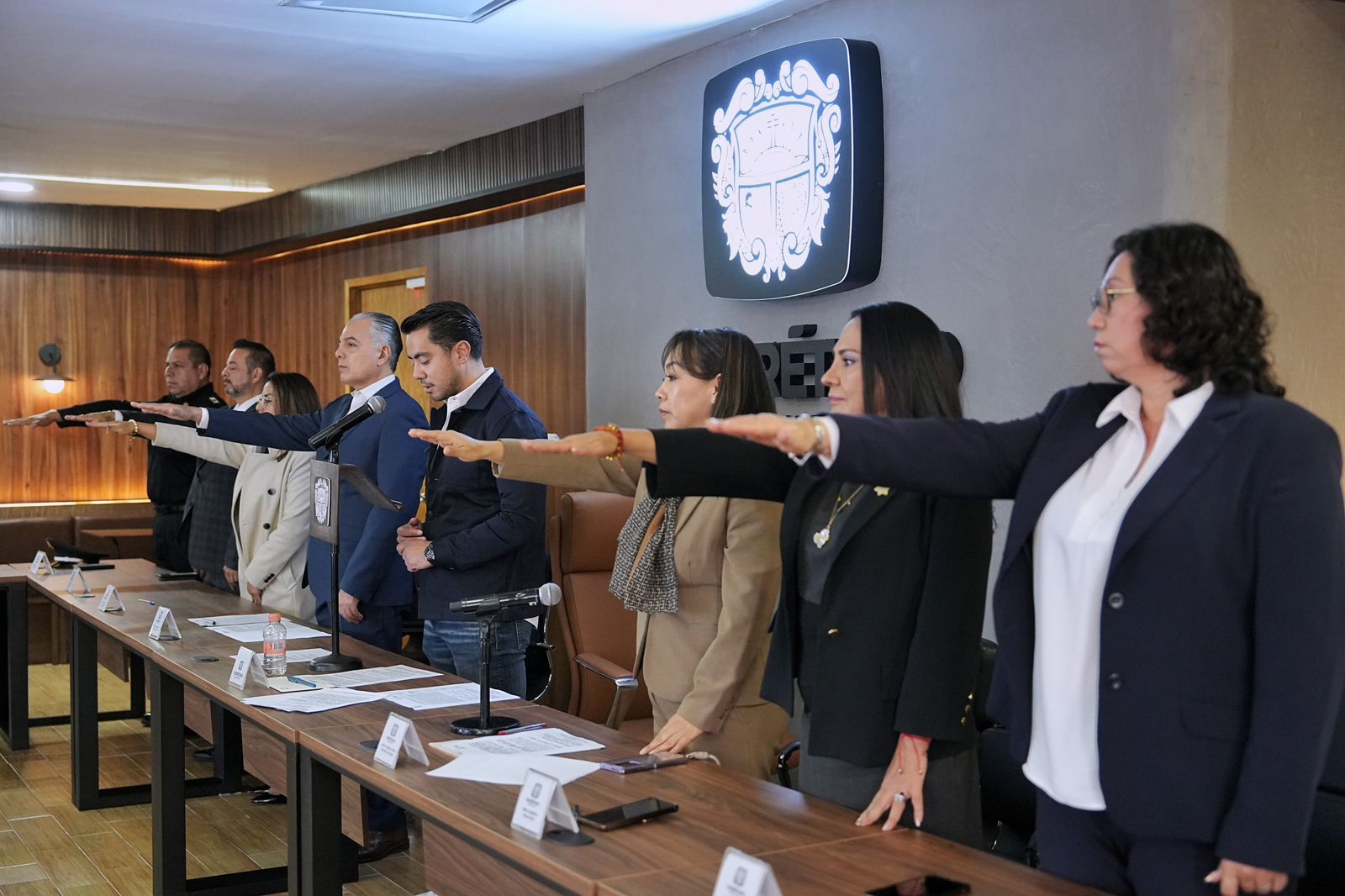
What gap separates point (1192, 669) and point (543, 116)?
16.1 feet

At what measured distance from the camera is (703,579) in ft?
8.86

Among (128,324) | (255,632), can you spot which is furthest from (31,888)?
(128,324)

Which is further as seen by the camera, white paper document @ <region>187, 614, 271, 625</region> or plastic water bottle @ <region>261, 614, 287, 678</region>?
white paper document @ <region>187, 614, 271, 625</region>

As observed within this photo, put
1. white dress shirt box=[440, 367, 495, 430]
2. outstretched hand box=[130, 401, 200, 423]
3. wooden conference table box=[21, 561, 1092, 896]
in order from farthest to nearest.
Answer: outstretched hand box=[130, 401, 200, 423] < white dress shirt box=[440, 367, 495, 430] < wooden conference table box=[21, 561, 1092, 896]

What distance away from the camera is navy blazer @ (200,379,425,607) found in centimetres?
392

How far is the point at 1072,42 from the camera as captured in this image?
3.44m

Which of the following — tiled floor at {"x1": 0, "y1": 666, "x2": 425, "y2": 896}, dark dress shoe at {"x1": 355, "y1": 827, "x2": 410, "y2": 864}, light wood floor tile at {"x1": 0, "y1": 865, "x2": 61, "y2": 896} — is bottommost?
tiled floor at {"x1": 0, "y1": 666, "x2": 425, "y2": 896}

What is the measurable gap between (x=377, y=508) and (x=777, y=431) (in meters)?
2.52

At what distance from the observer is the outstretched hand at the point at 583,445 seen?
1931 mm

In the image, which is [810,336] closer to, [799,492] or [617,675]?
[617,675]

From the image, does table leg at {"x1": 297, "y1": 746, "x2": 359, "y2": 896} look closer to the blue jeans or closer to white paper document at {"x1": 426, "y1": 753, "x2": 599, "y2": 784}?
white paper document at {"x1": 426, "y1": 753, "x2": 599, "y2": 784}

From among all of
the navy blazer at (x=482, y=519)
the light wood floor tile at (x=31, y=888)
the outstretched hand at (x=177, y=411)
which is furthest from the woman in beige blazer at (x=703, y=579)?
the light wood floor tile at (x=31, y=888)

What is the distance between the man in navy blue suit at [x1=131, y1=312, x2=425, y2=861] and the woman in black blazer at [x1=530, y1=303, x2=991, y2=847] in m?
1.98

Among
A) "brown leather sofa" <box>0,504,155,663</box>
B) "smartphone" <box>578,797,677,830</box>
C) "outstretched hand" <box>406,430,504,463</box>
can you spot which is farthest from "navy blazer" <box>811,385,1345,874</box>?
"brown leather sofa" <box>0,504,155,663</box>
